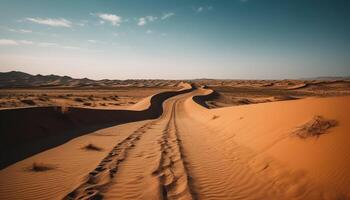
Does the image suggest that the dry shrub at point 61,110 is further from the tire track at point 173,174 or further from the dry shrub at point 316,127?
the dry shrub at point 316,127

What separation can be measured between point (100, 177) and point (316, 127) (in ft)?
20.6

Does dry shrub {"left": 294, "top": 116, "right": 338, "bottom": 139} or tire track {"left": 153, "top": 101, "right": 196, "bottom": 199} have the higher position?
dry shrub {"left": 294, "top": 116, "right": 338, "bottom": 139}

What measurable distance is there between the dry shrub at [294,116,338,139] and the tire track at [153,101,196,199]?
3.76 m

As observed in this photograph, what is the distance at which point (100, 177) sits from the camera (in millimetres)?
5551

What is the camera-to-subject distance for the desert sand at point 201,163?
15.9ft

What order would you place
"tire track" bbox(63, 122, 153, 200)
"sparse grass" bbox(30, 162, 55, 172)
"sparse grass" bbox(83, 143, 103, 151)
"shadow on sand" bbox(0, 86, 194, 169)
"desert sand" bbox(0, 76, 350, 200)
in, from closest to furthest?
"tire track" bbox(63, 122, 153, 200), "desert sand" bbox(0, 76, 350, 200), "sparse grass" bbox(30, 162, 55, 172), "shadow on sand" bbox(0, 86, 194, 169), "sparse grass" bbox(83, 143, 103, 151)

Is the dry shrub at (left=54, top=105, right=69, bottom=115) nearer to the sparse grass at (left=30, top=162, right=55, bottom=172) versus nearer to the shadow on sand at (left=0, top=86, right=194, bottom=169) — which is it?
the shadow on sand at (left=0, top=86, right=194, bottom=169)

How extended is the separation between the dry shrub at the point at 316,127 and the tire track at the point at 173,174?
3.76 m

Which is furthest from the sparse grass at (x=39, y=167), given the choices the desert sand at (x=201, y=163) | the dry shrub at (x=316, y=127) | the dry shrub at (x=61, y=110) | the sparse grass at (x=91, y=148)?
the dry shrub at (x=316, y=127)

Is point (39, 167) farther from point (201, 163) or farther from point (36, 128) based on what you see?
point (36, 128)

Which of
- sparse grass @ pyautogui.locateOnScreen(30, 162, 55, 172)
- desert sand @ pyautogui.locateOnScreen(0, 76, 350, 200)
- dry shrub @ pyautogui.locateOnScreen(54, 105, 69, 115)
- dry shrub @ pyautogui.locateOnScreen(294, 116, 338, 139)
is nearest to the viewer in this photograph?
desert sand @ pyautogui.locateOnScreen(0, 76, 350, 200)

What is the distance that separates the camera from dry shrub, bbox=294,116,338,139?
6.45m

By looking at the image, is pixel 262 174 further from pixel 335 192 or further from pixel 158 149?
pixel 158 149

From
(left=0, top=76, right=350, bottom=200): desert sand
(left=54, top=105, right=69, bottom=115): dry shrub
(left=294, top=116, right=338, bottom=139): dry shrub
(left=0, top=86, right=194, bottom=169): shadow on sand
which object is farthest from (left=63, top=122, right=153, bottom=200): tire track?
(left=54, top=105, right=69, bottom=115): dry shrub
